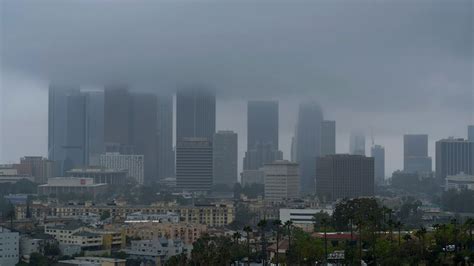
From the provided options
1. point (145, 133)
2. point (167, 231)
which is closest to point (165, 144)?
point (145, 133)

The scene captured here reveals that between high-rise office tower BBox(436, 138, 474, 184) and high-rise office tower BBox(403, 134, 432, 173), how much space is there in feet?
51.6

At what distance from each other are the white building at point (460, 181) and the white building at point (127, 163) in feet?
107

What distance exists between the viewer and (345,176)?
76.1 metres

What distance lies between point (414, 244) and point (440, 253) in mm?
716

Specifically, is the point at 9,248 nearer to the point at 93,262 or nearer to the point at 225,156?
the point at 93,262

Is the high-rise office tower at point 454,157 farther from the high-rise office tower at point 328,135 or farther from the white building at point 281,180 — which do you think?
the white building at point 281,180

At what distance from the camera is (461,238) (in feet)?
89.8

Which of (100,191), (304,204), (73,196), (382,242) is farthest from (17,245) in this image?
(100,191)

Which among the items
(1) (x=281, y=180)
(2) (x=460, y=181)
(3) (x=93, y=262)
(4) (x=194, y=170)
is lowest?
(3) (x=93, y=262)

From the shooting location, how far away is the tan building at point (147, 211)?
5506cm

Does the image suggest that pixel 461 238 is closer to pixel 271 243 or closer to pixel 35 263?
pixel 271 243

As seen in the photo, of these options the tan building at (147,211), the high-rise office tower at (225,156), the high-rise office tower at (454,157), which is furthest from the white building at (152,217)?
the high-rise office tower at (454,157)

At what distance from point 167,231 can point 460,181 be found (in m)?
47.1

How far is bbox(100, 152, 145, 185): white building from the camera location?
105512mm
